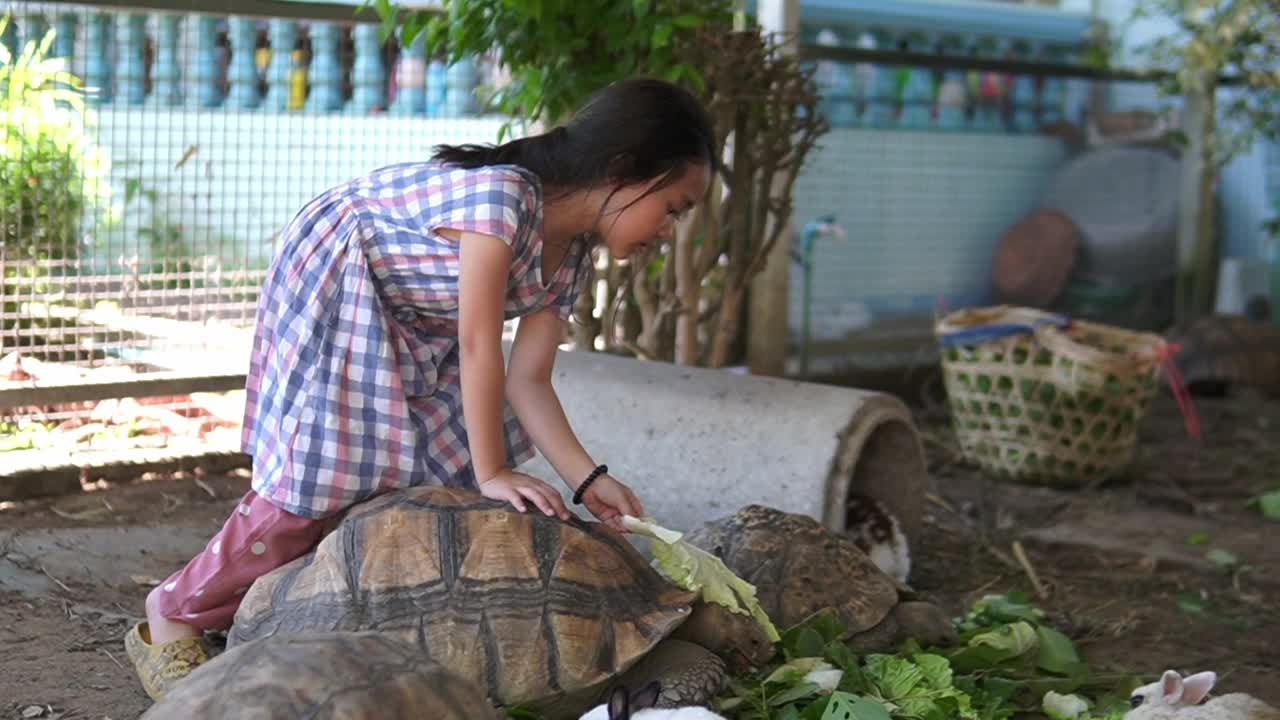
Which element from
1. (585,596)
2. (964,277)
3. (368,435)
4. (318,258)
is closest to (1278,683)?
(585,596)

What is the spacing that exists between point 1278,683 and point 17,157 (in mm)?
3890

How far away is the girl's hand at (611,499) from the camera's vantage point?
3.19 m

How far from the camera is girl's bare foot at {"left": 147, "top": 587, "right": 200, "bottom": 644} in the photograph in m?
3.23

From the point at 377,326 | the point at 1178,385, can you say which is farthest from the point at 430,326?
the point at 1178,385

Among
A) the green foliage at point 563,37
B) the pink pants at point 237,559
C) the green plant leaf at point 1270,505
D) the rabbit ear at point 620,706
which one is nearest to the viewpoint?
the rabbit ear at point 620,706

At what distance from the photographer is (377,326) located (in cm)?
328

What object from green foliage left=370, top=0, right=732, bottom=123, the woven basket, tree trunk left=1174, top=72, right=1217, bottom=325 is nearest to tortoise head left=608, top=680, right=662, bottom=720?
green foliage left=370, top=0, right=732, bottom=123

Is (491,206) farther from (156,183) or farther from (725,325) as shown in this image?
(725,325)

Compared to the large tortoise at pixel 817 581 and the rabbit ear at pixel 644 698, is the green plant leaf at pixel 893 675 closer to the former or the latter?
the large tortoise at pixel 817 581

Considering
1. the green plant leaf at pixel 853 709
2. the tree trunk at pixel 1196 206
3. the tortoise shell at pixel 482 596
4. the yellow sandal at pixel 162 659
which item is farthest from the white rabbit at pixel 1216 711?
the tree trunk at pixel 1196 206

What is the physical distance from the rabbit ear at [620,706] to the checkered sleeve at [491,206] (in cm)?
103

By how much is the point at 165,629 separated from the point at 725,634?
48.1 inches

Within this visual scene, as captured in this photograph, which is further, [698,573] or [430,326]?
[430,326]

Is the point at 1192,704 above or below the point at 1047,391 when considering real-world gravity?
below
